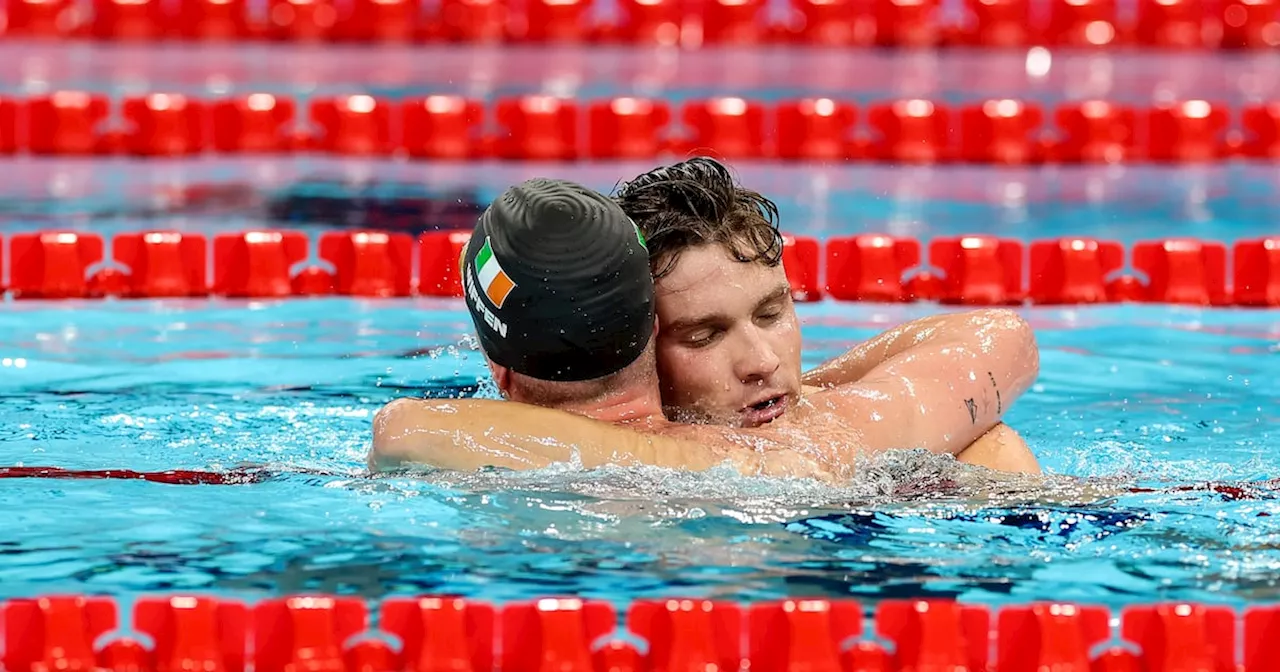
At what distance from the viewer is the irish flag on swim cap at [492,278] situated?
2.83 m

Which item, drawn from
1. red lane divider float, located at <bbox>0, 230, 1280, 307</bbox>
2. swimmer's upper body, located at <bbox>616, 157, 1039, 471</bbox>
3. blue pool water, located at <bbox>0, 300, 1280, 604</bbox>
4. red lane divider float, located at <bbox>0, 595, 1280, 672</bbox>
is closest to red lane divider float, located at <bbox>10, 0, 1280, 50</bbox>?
red lane divider float, located at <bbox>0, 230, 1280, 307</bbox>

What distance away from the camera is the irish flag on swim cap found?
2.83 metres

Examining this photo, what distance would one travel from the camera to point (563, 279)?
9.21 feet

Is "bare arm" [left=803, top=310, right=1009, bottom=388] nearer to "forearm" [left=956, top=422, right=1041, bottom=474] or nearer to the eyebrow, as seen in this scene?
"forearm" [left=956, top=422, right=1041, bottom=474]

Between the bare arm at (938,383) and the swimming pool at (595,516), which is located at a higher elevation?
the bare arm at (938,383)

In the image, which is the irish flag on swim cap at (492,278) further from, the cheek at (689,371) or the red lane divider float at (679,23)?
the red lane divider float at (679,23)

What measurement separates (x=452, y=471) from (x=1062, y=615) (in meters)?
0.91

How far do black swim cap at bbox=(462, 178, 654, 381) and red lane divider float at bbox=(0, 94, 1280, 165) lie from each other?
452cm

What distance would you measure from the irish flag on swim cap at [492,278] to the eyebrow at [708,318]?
29 cm

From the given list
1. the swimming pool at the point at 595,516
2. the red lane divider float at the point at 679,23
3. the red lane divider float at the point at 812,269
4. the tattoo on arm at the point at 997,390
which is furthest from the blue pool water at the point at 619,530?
the red lane divider float at the point at 679,23

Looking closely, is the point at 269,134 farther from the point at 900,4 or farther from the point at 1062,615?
the point at 1062,615

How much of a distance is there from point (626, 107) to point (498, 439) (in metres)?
4.66

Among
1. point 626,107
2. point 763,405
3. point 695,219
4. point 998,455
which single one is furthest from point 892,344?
point 626,107

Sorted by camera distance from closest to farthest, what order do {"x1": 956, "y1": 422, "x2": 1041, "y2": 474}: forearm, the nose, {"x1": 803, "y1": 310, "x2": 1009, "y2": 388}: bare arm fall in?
1. the nose
2. {"x1": 956, "y1": 422, "x2": 1041, "y2": 474}: forearm
3. {"x1": 803, "y1": 310, "x2": 1009, "y2": 388}: bare arm
